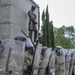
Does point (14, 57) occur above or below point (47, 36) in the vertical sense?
below

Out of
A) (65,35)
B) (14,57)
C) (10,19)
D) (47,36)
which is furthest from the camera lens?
(65,35)

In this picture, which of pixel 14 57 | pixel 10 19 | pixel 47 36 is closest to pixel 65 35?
pixel 47 36

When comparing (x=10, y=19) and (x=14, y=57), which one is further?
(x=10, y=19)

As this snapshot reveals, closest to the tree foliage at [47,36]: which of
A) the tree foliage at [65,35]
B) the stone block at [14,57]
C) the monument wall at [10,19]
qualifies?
the monument wall at [10,19]

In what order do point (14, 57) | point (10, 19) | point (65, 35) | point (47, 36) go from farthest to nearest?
point (65, 35) → point (47, 36) → point (10, 19) → point (14, 57)

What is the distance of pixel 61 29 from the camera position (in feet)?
94.8

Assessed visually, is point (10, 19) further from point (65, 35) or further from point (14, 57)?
point (65, 35)

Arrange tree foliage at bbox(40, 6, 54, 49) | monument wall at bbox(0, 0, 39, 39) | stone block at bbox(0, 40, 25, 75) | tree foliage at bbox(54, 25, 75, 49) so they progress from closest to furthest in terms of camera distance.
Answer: stone block at bbox(0, 40, 25, 75) < monument wall at bbox(0, 0, 39, 39) < tree foliage at bbox(40, 6, 54, 49) < tree foliage at bbox(54, 25, 75, 49)

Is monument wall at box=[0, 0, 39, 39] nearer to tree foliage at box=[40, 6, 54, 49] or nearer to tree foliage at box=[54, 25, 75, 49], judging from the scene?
tree foliage at box=[40, 6, 54, 49]

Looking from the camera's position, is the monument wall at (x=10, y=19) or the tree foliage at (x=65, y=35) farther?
the tree foliage at (x=65, y=35)

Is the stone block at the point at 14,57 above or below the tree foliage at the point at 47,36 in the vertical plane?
below

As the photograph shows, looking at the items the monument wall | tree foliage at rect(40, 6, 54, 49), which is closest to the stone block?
the monument wall

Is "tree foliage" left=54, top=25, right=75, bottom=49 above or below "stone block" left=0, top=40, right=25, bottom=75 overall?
above

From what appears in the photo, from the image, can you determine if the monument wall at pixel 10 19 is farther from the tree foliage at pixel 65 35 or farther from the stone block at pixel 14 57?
the tree foliage at pixel 65 35
